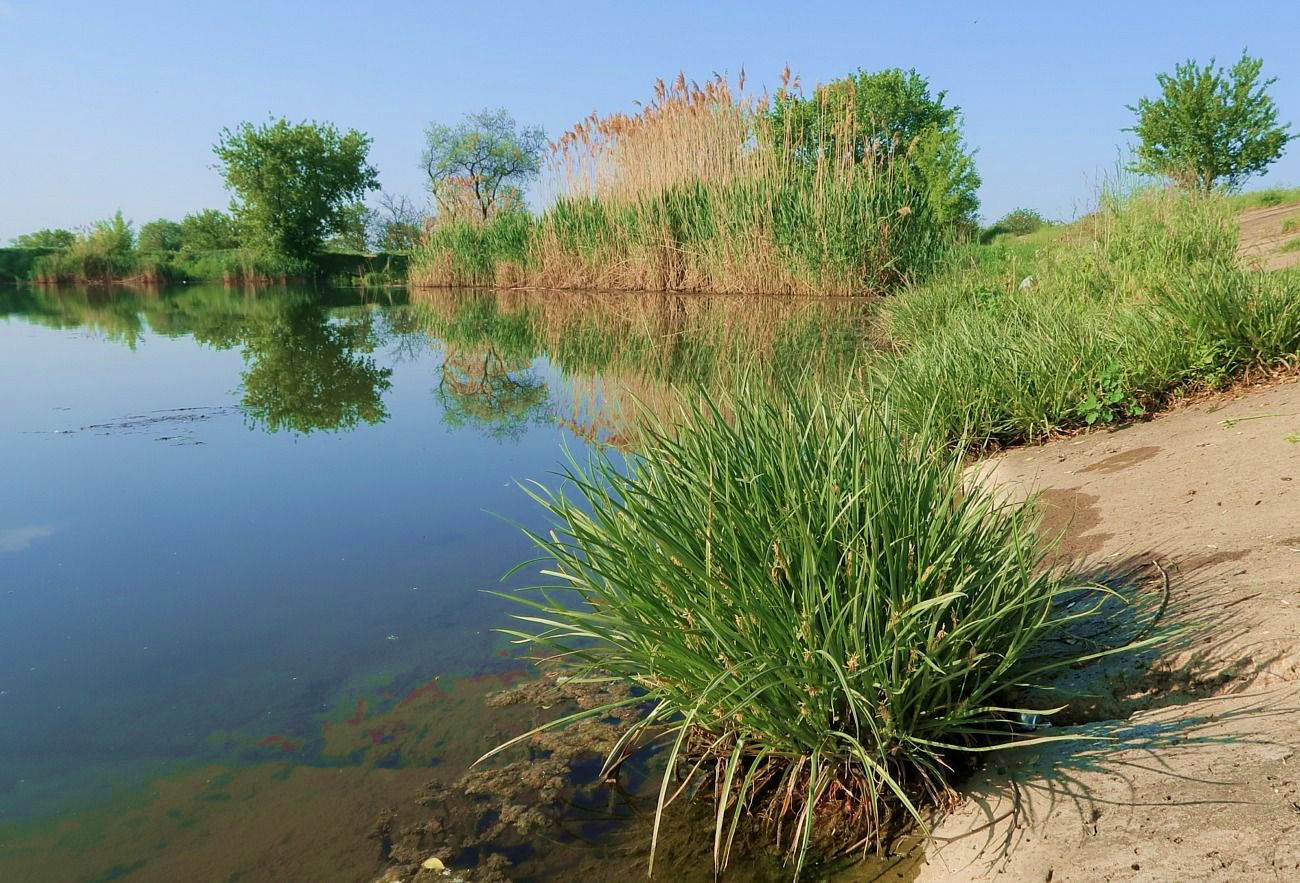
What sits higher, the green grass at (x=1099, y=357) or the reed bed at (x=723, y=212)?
the reed bed at (x=723, y=212)

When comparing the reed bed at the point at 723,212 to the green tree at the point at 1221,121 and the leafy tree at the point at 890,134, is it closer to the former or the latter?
the leafy tree at the point at 890,134

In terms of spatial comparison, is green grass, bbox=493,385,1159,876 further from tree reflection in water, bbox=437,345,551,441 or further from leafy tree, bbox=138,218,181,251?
leafy tree, bbox=138,218,181,251

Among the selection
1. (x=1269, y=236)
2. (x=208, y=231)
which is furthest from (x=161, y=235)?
(x=1269, y=236)

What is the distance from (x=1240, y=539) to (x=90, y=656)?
3876mm

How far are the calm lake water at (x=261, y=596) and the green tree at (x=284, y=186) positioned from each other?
3657 cm

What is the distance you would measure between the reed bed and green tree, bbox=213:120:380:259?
28.4 metres

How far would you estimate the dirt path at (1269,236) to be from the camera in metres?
8.83

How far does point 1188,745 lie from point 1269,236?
12.0 m

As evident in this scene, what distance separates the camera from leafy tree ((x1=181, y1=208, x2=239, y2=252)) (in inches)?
1967

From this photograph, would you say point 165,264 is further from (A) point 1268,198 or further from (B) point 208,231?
(A) point 1268,198

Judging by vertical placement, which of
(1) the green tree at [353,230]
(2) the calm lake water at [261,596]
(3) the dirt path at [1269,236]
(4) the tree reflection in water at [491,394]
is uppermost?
(1) the green tree at [353,230]

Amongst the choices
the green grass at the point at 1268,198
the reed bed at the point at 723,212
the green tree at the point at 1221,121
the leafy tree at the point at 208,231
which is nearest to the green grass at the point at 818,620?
the reed bed at the point at 723,212

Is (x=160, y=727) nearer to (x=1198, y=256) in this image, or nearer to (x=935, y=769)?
(x=935, y=769)

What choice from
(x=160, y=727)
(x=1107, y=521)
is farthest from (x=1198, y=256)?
(x=160, y=727)
